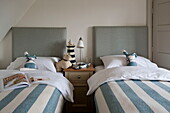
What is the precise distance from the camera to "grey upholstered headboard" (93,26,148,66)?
3.27 m

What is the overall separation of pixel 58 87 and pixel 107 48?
55.9 inches

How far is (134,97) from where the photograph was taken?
1648 millimetres

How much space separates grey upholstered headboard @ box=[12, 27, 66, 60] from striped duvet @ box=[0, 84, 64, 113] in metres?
1.30

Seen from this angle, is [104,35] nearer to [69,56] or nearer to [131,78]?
[69,56]

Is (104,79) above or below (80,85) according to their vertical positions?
above

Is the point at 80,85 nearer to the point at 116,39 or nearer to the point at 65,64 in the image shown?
the point at 65,64

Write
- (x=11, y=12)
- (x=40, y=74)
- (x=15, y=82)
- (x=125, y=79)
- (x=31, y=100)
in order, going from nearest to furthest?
(x=31, y=100) → (x=15, y=82) → (x=125, y=79) → (x=40, y=74) → (x=11, y=12)

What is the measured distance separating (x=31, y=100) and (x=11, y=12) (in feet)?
5.50

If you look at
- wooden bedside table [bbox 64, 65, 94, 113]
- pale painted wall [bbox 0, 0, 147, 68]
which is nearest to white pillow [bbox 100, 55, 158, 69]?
wooden bedside table [bbox 64, 65, 94, 113]

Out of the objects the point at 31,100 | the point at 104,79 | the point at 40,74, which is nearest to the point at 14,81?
the point at 40,74

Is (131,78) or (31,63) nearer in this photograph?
(131,78)

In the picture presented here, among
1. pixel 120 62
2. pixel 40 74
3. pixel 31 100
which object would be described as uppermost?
pixel 120 62

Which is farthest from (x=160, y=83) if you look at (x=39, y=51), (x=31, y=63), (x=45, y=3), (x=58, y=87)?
(x=45, y=3)

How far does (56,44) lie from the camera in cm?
328
